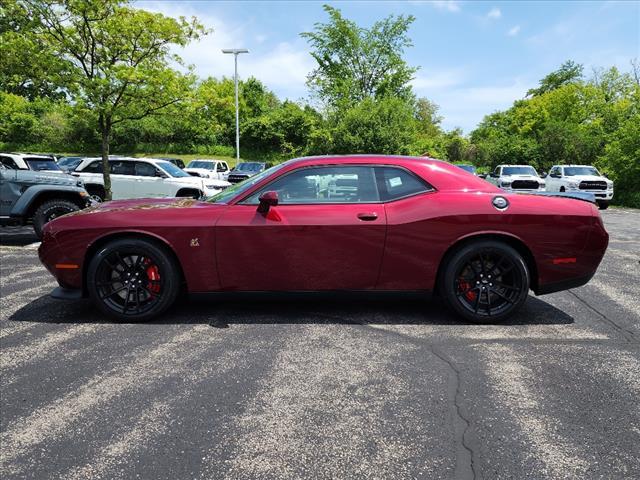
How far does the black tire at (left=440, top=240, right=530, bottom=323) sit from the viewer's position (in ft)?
13.4

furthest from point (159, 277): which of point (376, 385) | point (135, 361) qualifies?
point (376, 385)

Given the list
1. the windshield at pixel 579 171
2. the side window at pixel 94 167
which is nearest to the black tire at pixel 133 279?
the side window at pixel 94 167

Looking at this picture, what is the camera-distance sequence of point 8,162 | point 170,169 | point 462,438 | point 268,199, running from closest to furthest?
point 462,438, point 268,199, point 8,162, point 170,169

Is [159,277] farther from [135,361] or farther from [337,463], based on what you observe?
[337,463]

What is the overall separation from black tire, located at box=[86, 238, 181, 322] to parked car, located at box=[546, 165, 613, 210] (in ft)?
60.5

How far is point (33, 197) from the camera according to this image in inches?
341

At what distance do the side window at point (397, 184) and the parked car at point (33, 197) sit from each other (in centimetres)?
703

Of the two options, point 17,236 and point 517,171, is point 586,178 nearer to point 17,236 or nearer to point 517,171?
point 517,171

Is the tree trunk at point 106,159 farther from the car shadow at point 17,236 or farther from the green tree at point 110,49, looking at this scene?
the car shadow at point 17,236

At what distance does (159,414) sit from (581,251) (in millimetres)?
3564

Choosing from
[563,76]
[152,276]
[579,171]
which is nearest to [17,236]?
[152,276]

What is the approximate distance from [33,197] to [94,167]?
5.42 m

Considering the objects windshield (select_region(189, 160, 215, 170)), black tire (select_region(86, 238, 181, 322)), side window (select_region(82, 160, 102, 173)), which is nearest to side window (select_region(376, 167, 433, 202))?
black tire (select_region(86, 238, 181, 322))

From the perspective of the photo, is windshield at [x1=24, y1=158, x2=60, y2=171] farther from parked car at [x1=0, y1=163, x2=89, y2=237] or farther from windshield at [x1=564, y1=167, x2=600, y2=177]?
windshield at [x1=564, y1=167, x2=600, y2=177]
